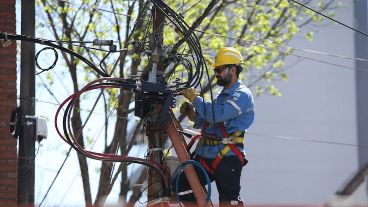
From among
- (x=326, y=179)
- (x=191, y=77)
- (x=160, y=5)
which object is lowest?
(x=326, y=179)

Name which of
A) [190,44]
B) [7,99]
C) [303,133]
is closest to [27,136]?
[7,99]

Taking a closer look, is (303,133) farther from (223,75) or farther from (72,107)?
(72,107)

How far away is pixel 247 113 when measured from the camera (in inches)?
357

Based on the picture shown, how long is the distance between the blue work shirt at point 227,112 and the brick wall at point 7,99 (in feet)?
9.86

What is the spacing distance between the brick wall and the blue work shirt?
301cm

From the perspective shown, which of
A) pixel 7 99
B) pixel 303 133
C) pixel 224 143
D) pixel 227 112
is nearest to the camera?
pixel 227 112

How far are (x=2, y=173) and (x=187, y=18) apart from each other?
4910 millimetres

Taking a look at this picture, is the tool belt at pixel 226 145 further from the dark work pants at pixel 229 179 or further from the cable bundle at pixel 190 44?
the cable bundle at pixel 190 44

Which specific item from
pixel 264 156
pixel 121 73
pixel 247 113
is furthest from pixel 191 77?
pixel 264 156

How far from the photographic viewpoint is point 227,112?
29.1 ft

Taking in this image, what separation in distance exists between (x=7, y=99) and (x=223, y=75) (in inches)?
133

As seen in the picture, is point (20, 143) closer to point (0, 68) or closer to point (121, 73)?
point (0, 68)

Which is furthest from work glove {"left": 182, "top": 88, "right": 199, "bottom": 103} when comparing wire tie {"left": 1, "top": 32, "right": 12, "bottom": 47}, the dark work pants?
wire tie {"left": 1, "top": 32, "right": 12, "bottom": 47}

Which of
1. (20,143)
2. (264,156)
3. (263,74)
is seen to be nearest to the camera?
(20,143)
